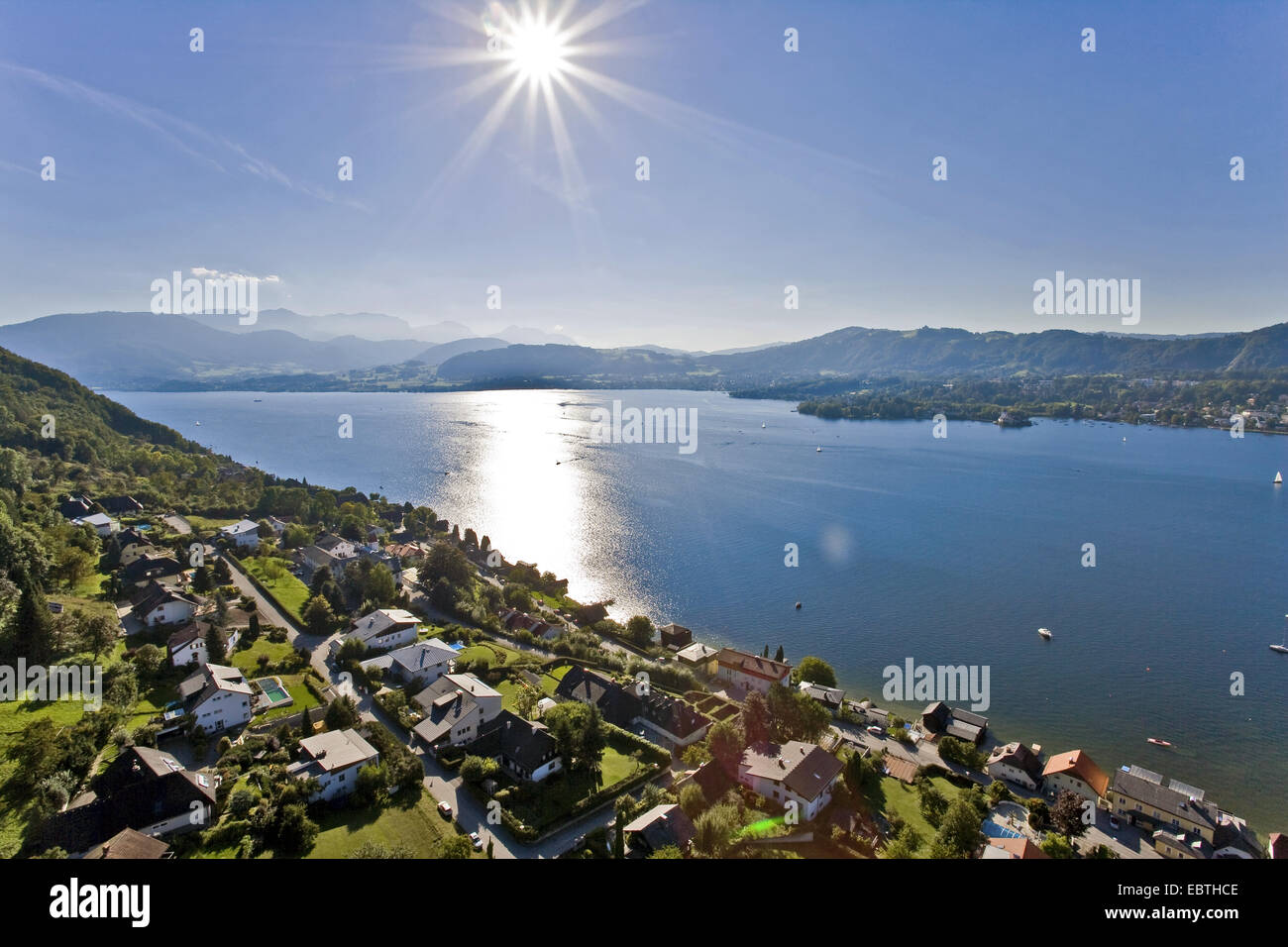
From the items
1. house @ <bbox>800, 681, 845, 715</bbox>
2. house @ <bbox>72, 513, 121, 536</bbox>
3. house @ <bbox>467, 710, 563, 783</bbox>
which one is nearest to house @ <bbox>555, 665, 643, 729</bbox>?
house @ <bbox>467, 710, 563, 783</bbox>

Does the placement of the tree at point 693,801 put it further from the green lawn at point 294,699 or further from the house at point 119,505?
the house at point 119,505

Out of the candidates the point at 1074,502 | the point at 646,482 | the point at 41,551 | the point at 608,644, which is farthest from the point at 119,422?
the point at 1074,502

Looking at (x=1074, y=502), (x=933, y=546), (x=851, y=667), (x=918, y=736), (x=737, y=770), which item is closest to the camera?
(x=737, y=770)

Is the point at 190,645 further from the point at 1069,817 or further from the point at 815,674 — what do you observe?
the point at 1069,817

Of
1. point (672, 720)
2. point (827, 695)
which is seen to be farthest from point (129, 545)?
point (827, 695)

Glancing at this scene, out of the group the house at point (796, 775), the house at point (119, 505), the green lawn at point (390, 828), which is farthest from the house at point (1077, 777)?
the house at point (119, 505)

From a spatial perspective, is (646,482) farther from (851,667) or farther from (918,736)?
(918,736)
